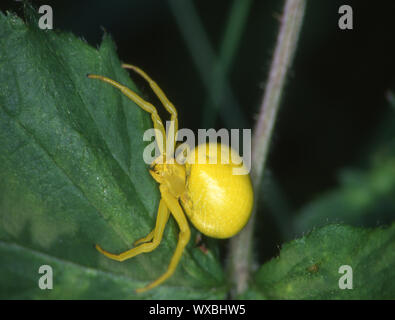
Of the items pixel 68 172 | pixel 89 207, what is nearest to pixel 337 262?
pixel 89 207

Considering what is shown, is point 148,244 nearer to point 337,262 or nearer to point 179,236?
point 179,236

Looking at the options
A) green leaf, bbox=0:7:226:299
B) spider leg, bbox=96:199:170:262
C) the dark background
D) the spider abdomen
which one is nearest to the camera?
green leaf, bbox=0:7:226:299

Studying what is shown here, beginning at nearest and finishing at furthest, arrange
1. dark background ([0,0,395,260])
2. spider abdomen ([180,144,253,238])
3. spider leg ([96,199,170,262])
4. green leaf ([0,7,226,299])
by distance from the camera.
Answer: green leaf ([0,7,226,299]) → spider leg ([96,199,170,262]) → spider abdomen ([180,144,253,238]) → dark background ([0,0,395,260])

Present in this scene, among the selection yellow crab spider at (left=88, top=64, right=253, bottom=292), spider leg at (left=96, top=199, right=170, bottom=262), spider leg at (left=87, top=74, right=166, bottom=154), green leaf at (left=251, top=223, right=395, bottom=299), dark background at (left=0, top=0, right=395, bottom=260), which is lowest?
green leaf at (left=251, top=223, right=395, bottom=299)

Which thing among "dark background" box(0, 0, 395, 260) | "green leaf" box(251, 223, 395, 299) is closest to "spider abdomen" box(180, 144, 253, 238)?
"green leaf" box(251, 223, 395, 299)

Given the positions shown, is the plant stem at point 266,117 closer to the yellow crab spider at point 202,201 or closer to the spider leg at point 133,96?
the yellow crab spider at point 202,201

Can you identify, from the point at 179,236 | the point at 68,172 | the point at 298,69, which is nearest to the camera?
the point at 68,172

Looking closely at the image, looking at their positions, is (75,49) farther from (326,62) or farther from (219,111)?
(326,62)

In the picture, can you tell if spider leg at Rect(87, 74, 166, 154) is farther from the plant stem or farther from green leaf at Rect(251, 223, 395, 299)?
green leaf at Rect(251, 223, 395, 299)
